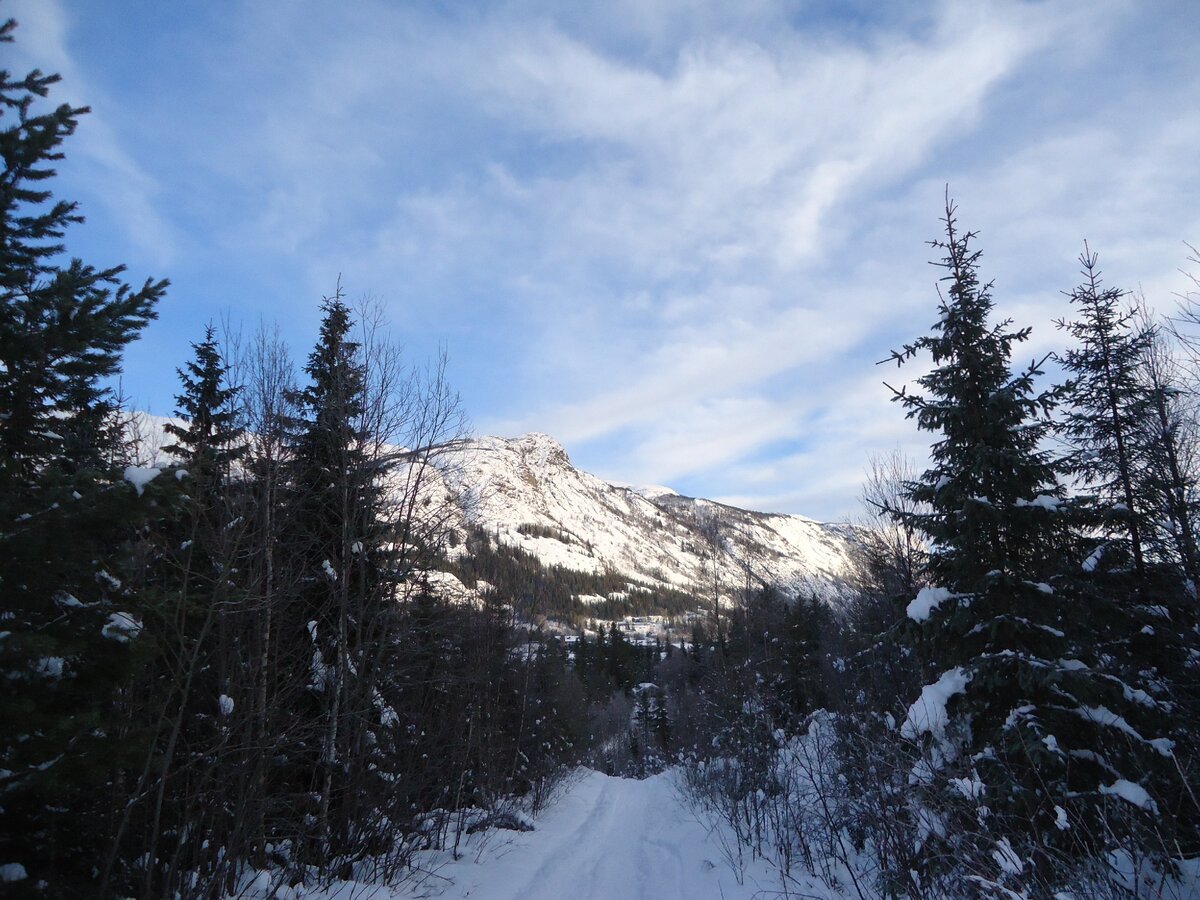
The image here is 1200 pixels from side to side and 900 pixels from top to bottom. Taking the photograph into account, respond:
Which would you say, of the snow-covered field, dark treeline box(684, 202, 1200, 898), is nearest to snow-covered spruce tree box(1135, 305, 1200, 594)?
dark treeline box(684, 202, 1200, 898)

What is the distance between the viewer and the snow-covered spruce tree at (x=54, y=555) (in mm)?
4367

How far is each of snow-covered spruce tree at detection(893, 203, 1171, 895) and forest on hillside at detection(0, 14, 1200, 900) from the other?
0.06m

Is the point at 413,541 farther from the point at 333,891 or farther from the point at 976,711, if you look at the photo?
the point at 976,711

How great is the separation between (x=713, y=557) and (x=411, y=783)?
15.3m

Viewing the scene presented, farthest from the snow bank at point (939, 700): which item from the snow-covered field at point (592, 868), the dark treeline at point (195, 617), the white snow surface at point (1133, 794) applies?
the dark treeline at point (195, 617)

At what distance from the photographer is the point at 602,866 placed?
13508mm

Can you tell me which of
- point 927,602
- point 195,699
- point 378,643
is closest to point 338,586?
point 378,643

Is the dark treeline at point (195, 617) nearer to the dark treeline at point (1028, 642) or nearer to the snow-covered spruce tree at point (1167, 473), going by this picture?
A: the dark treeline at point (1028, 642)

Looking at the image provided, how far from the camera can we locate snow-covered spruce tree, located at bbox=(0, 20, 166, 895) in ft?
14.3

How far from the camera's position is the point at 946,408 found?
10.6 m

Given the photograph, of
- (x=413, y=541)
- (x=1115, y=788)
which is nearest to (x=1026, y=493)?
(x=1115, y=788)

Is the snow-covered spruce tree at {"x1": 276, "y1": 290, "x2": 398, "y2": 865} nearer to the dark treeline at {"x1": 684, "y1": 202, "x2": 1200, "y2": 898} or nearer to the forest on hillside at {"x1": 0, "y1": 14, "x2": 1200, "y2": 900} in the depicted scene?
the forest on hillside at {"x1": 0, "y1": 14, "x2": 1200, "y2": 900}

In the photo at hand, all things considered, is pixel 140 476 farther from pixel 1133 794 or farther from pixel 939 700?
pixel 1133 794

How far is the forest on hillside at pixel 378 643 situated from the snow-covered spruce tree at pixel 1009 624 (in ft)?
0.19
